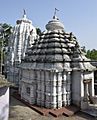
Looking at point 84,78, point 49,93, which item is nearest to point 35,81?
point 49,93

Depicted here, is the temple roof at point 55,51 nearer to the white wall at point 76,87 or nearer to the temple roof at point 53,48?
the temple roof at point 53,48

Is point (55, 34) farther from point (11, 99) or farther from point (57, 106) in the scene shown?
point (11, 99)

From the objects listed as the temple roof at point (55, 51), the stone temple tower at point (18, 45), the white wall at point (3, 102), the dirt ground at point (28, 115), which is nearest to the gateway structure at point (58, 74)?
the temple roof at point (55, 51)

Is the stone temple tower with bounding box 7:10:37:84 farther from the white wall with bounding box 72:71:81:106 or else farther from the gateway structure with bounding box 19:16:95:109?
the white wall with bounding box 72:71:81:106

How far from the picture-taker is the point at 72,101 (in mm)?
15508

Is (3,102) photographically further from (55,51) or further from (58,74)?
(55,51)

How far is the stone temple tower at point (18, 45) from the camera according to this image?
25406 millimetres

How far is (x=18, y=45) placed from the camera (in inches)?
1005

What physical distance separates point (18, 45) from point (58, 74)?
1209 centimetres

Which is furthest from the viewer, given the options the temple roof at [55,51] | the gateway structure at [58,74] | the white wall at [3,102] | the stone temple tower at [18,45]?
the stone temple tower at [18,45]

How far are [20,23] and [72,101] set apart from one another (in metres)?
15.8

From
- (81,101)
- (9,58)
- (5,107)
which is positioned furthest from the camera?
(9,58)

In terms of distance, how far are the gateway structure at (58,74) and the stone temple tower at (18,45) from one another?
28.7 feet

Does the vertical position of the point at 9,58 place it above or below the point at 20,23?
below
